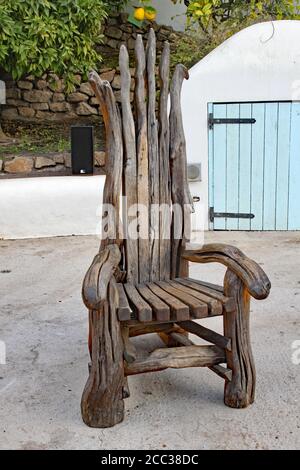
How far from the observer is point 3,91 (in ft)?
25.9

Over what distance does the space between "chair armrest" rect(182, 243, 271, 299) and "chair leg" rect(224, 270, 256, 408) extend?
44 millimetres

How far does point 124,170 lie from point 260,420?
124cm

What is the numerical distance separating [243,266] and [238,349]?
1.10 ft

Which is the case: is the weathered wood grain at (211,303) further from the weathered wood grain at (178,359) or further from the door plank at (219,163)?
the door plank at (219,163)

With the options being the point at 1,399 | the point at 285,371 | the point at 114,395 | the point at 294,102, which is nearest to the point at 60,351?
the point at 1,399

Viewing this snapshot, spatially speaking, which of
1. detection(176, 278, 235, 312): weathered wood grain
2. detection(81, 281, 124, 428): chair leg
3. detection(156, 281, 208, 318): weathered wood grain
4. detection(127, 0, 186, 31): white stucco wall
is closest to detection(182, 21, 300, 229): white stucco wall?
detection(127, 0, 186, 31): white stucco wall

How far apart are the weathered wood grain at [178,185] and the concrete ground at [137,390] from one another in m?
0.56

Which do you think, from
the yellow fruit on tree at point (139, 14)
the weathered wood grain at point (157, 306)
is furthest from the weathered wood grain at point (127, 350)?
the yellow fruit on tree at point (139, 14)

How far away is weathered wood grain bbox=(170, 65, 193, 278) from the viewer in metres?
2.98

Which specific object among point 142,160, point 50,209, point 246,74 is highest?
point 246,74

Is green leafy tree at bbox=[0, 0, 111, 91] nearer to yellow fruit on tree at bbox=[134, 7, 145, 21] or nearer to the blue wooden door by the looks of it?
yellow fruit on tree at bbox=[134, 7, 145, 21]

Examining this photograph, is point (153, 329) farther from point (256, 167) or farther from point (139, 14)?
point (139, 14)

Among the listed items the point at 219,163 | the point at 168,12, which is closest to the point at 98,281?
the point at 219,163

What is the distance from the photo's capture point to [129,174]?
9.45ft
